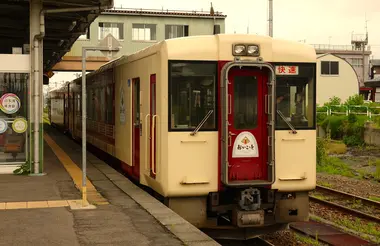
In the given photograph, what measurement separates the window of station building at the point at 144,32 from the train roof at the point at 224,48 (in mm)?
32884

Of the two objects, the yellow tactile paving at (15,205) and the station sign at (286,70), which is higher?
the station sign at (286,70)

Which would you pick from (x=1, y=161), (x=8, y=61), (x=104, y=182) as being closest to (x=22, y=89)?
(x=8, y=61)

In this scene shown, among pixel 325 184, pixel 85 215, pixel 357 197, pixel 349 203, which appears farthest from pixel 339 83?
pixel 85 215

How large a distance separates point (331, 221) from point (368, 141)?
52.5 ft

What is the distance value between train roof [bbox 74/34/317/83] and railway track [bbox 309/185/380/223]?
4.00m

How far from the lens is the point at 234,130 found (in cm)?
800

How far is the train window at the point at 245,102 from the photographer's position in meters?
8.03

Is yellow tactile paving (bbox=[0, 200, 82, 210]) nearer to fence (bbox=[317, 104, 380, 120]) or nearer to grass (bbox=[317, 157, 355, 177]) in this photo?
grass (bbox=[317, 157, 355, 177])

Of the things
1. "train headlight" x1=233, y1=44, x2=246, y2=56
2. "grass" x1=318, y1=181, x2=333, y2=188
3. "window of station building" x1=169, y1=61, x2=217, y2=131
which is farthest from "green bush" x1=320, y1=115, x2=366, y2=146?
"window of station building" x1=169, y1=61, x2=217, y2=131

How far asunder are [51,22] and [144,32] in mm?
26649

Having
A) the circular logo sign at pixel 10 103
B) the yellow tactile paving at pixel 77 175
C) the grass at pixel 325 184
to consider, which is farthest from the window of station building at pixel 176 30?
the circular logo sign at pixel 10 103

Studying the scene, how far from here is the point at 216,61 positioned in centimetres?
800

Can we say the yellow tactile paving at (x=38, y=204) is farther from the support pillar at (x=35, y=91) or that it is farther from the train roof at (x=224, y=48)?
the support pillar at (x=35, y=91)

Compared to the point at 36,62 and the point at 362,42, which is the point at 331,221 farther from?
the point at 362,42
